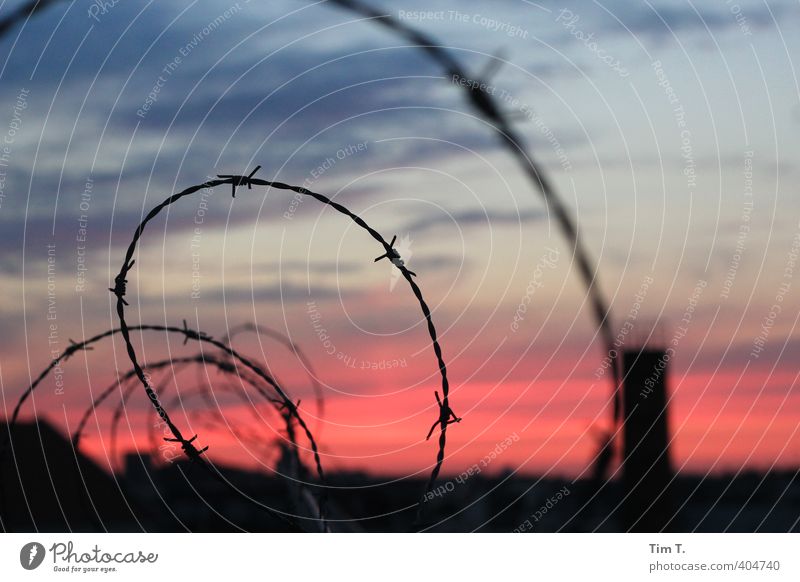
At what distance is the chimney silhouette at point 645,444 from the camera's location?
7.27 meters

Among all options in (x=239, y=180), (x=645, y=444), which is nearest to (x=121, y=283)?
(x=239, y=180)

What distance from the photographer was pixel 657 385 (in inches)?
288

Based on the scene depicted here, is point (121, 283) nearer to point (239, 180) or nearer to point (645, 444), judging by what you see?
point (239, 180)

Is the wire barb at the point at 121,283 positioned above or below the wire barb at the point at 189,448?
above

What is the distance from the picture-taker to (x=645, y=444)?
7.32 meters
